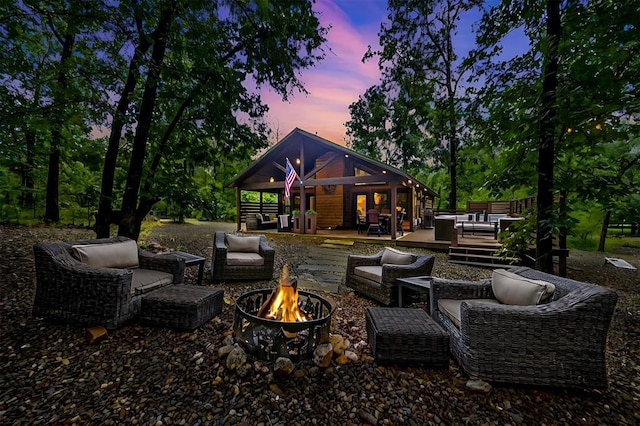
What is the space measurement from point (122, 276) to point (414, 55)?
42.4ft

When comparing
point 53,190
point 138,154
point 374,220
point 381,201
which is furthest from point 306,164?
point 53,190

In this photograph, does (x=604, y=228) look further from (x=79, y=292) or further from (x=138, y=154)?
(x=138, y=154)

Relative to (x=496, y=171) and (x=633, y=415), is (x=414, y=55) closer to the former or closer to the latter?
(x=496, y=171)

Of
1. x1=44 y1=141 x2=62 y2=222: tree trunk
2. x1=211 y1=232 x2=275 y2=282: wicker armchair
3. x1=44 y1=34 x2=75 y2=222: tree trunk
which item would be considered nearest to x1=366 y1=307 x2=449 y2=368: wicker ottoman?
x1=211 y1=232 x2=275 y2=282: wicker armchair

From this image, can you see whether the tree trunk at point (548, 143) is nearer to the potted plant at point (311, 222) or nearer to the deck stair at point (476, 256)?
the deck stair at point (476, 256)

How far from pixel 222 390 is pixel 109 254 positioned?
2318 millimetres

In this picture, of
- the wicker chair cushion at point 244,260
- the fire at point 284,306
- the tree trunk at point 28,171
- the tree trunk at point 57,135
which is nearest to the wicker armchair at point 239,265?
the wicker chair cushion at point 244,260

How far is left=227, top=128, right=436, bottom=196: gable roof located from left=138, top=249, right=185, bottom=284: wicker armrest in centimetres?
742

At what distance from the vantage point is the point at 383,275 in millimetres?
3346

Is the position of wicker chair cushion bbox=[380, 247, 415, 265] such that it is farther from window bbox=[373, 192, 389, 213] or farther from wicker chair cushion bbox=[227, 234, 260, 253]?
window bbox=[373, 192, 389, 213]

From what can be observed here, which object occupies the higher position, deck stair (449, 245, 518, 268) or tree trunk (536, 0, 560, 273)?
tree trunk (536, 0, 560, 273)

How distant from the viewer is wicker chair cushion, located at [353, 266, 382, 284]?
139 inches

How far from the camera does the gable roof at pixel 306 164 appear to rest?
368 inches

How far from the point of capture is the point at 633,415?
1.66m
